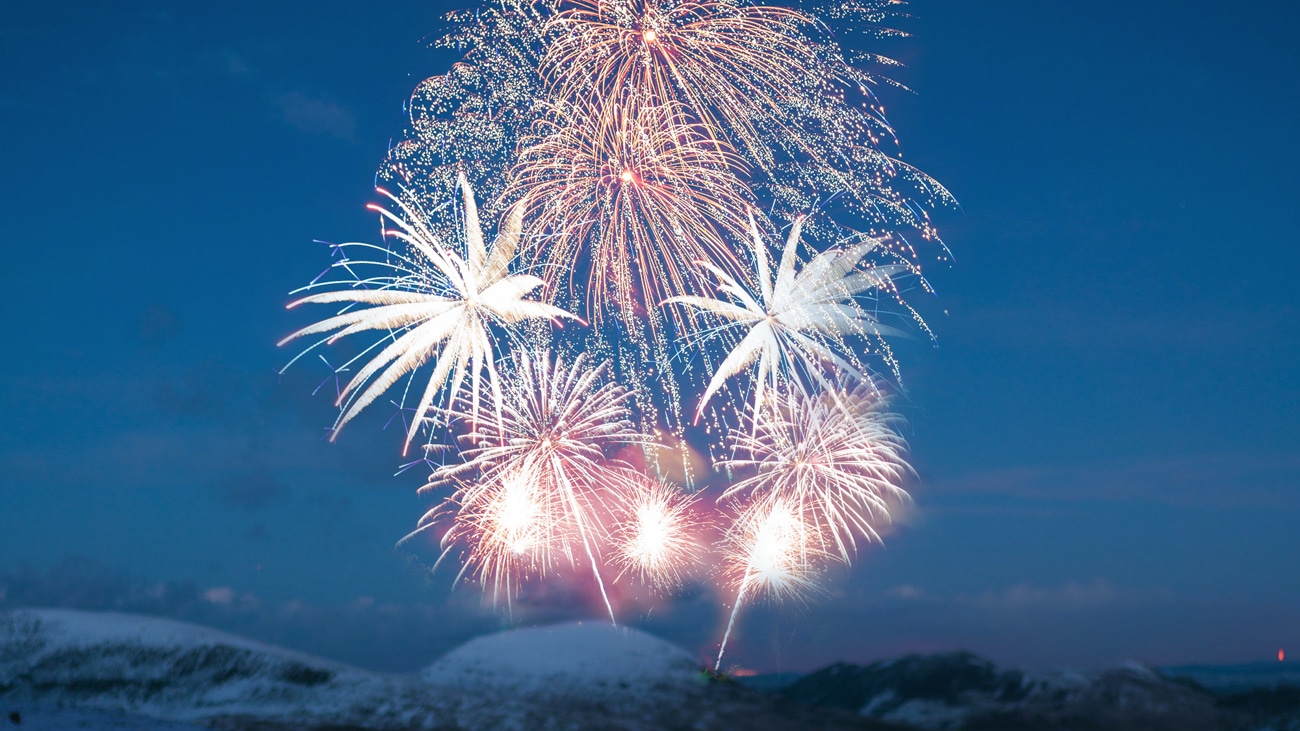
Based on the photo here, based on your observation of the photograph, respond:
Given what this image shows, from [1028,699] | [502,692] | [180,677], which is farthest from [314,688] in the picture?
[1028,699]

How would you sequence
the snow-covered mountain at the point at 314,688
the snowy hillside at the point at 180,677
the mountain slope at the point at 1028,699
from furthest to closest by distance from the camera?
the mountain slope at the point at 1028,699 → the snowy hillside at the point at 180,677 → the snow-covered mountain at the point at 314,688

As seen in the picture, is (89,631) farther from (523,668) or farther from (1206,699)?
(1206,699)

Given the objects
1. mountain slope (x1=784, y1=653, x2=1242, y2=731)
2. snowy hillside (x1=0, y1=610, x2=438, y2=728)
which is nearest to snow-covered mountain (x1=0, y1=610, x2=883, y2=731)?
snowy hillside (x1=0, y1=610, x2=438, y2=728)

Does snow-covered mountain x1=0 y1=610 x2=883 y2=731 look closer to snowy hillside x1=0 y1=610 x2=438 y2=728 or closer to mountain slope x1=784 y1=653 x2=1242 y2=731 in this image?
snowy hillside x1=0 y1=610 x2=438 y2=728

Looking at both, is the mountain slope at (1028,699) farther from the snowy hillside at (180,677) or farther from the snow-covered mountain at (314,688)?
the snowy hillside at (180,677)

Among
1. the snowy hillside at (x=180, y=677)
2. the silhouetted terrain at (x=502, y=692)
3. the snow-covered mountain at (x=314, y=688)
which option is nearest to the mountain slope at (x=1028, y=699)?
the silhouetted terrain at (x=502, y=692)

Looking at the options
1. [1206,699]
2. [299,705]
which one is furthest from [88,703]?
[1206,699]

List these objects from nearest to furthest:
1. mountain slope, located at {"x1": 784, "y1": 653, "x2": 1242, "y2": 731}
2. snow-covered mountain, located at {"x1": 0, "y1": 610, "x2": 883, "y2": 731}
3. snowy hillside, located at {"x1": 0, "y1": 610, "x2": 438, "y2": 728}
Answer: snow-covered mountain, located at {"x1": 0, "y1": 610, "x2": 883, "y2": 731} < snowy hillside, located at {"x1": 0, "y1": 610, "x2": 438, "y2": 728} < mountain slope, located at {"x1": 784, "y1": 653, "x2": 1242, "y2": 731}

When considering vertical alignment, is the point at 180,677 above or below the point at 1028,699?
above

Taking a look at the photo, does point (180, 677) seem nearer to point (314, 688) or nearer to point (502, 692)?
point (314, 688)

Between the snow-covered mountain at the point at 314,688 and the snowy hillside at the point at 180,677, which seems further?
the snowy hillside at the point at 180,677
